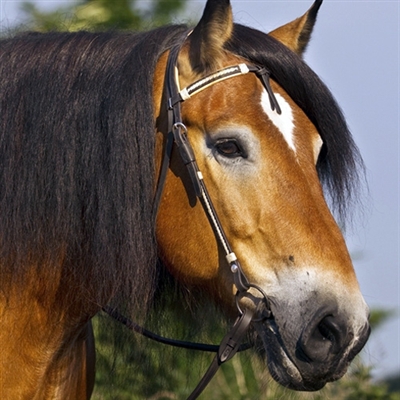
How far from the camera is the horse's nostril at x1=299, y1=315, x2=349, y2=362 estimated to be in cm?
277

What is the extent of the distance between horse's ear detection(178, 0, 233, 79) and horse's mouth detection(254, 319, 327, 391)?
0.97 metres

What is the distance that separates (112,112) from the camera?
122 inches

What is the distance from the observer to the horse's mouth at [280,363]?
9.47 ft

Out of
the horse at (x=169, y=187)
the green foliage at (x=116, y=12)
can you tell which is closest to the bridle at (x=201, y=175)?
the horse at (x=169, y=187)

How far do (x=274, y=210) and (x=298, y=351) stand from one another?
0.48 meters

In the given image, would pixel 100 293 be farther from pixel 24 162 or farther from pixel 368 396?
pixel 368 396

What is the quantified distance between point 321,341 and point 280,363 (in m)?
0.19

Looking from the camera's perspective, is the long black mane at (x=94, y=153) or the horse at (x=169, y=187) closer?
the horse at (x=169, y=187)

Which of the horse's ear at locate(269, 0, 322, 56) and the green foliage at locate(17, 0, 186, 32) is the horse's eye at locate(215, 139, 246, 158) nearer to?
the horse's ear at locate(269, 0, 322, 56)

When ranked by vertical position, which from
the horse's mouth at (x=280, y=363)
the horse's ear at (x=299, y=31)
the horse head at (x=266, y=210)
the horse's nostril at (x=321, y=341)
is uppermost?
the horse's ear at (x=299, y=31)

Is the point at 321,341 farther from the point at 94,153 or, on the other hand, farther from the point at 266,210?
the point at 94,153

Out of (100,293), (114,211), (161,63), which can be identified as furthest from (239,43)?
(100,293)

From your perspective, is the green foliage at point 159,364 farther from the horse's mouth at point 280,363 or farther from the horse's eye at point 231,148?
the horse's eye at point 231,148

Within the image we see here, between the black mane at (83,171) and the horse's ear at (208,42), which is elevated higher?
the horse's ear at (208,42)
